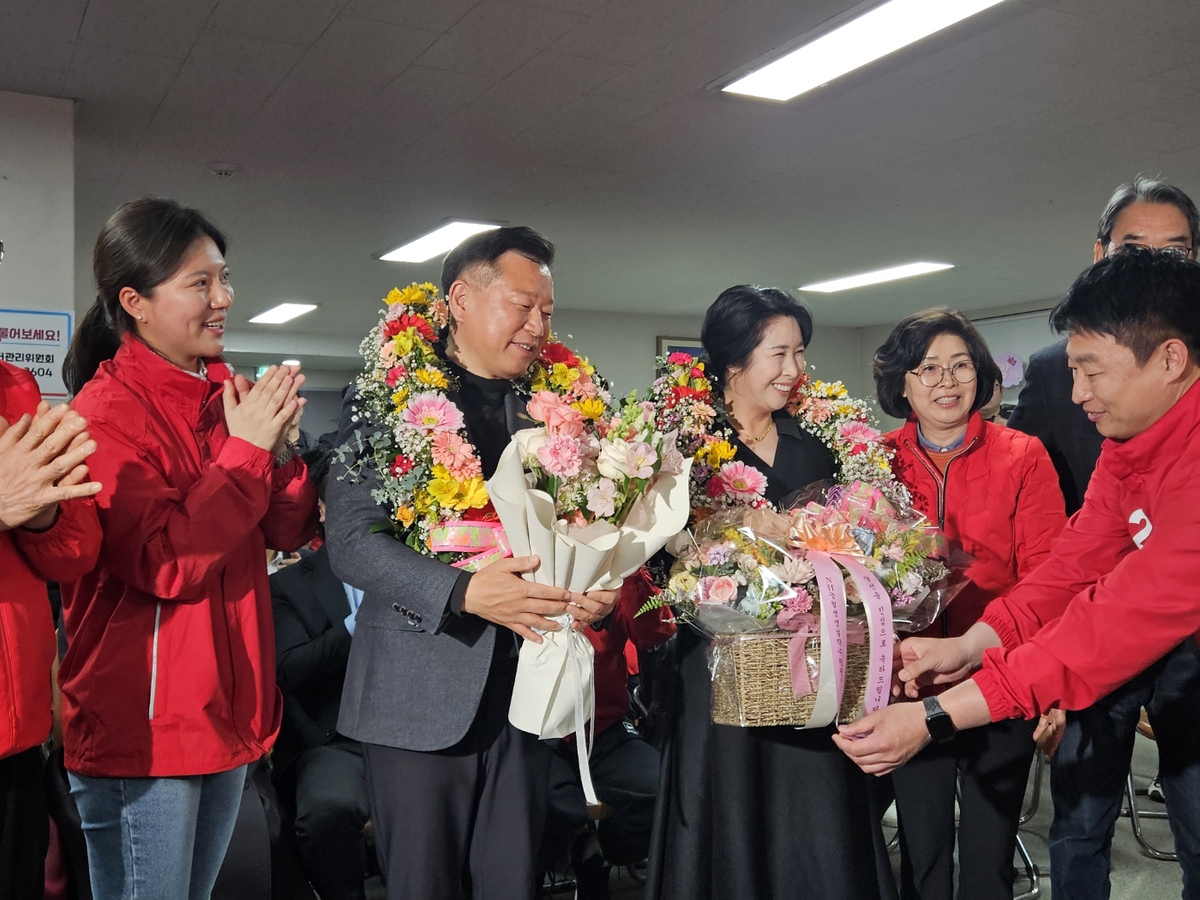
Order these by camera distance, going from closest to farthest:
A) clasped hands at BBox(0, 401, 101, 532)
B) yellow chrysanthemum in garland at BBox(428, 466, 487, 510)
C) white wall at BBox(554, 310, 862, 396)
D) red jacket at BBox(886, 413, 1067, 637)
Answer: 1. clasped hands at BBox(0, 401, 101, 532)
2. yellow chrysanthemum in garland at BBox(428, 466, 487, 510)
3. red jacket at BBox(886, 413, 1067, 637)
4. white wall at BBox(554, 310, 862, 396)

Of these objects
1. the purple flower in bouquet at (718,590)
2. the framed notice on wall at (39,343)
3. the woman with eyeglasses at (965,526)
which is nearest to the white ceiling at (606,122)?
the framed notice on wall at (39,343)

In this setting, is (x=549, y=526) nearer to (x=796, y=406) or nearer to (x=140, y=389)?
(x=140, y=389)

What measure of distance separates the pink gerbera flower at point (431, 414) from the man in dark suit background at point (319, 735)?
0.86m

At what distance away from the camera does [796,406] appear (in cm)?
280

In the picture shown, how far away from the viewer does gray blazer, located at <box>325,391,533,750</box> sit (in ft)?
6.06

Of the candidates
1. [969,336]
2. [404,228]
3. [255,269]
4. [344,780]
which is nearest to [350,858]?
[344,780]

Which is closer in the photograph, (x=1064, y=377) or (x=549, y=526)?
(x=549, y=526)

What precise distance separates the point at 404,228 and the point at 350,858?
5.55 meters

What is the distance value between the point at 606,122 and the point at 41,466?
4.18 metres

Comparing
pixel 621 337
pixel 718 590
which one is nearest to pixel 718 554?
pixel 718 590

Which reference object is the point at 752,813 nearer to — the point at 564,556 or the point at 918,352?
the point at 564,556

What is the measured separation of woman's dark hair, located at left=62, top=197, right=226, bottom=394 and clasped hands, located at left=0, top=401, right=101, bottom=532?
1.49ft

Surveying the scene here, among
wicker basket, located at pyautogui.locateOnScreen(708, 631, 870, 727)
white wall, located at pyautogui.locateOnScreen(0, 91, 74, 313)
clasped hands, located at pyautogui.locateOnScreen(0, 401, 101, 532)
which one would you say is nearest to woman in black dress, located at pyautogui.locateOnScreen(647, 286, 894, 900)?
wicker basket, located at pyautogui.locateOnScreen(708, 631, 870, 727)

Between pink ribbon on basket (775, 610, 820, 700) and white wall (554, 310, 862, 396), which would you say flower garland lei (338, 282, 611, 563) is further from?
white wall (554, 310, 862, 396)
